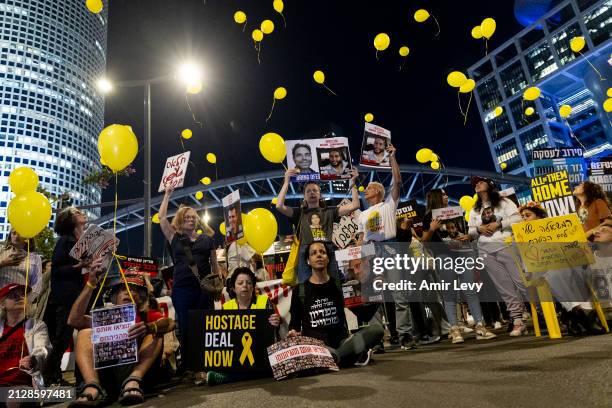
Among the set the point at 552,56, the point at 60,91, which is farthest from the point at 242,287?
the point at 60,91

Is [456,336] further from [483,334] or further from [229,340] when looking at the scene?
[229,340]

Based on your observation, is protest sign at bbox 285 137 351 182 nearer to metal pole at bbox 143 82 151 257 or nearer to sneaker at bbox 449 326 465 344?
sneaker at bbox 449 326 465 344

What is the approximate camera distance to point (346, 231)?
1049cm

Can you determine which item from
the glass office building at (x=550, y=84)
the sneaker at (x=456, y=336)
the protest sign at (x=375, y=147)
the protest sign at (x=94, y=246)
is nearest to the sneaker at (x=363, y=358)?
the sneaker at (x=456, y=336)

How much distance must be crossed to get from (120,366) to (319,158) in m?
4.08

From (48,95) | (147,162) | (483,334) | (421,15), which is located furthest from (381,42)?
(48,95)

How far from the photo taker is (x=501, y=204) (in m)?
5.90

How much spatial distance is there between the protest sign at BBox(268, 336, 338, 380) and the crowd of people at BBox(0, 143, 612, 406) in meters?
0.19

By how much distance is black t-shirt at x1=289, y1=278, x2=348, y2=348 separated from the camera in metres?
4.49

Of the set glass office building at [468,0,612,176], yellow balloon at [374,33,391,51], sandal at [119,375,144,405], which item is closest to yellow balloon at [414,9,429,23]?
yellow balloon at [374,33,391,51]

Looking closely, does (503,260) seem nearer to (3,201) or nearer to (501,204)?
(501,204)

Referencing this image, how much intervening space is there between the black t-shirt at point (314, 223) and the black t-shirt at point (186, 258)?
1.11 metres

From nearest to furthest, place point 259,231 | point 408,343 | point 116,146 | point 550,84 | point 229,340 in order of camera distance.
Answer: point 229,340, point 408,343, point 116,146, point 259,231, point 550,84

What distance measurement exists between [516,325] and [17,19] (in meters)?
117
